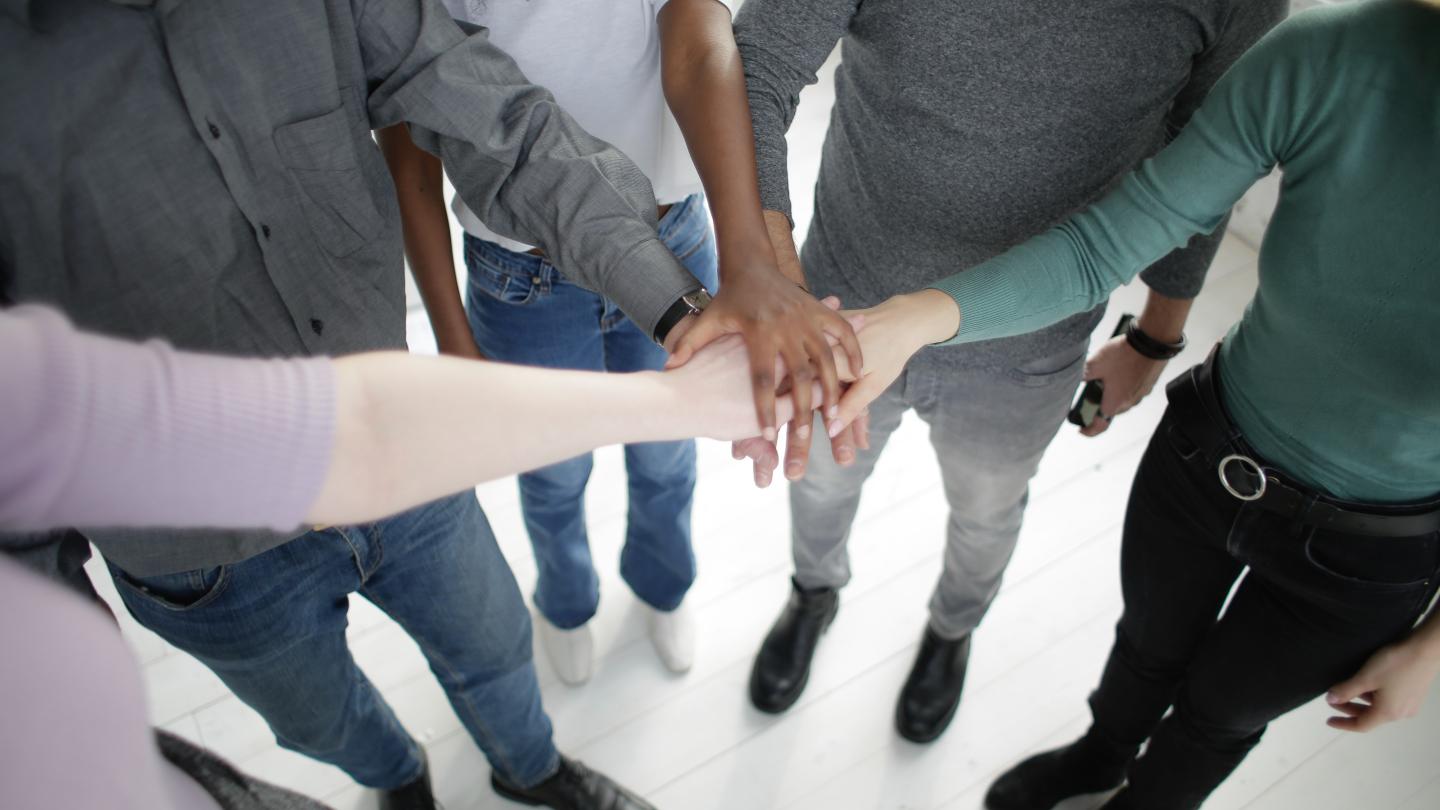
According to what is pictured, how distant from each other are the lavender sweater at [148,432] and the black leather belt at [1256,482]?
92 cm

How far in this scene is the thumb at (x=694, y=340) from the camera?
91cm

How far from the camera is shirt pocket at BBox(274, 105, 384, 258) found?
86 centimetres

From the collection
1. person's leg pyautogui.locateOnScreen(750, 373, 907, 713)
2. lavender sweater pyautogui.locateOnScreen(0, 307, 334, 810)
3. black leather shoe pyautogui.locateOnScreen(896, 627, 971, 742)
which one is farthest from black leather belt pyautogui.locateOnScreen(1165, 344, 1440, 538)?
lavender sweater pyautogui.locateOnScreen(0, 307, 334, 810)

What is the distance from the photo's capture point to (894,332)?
100 cm

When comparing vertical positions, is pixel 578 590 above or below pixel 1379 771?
above

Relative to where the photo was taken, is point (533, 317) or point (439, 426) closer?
point (439, 426)

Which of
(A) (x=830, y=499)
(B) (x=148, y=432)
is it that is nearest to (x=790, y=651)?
(A) (x=830, y=499)

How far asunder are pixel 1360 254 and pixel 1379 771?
119 centimetres

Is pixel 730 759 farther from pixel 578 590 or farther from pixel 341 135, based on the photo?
pixel 341 135

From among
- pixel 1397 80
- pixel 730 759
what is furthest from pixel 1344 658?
pixel 730 759

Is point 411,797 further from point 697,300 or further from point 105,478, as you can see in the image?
point 105,478

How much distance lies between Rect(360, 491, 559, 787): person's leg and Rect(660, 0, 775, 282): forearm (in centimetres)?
45

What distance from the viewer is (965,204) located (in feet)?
3.71

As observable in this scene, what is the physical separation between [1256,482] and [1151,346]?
35cm
